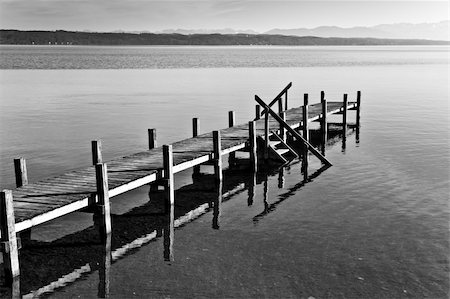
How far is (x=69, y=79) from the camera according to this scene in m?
72.4

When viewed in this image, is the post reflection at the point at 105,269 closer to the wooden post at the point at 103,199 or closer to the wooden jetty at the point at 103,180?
the wooden post at the point at 103,199

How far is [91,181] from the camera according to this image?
50.4 feet

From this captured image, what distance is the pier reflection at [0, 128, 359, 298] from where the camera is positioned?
12.4 meters

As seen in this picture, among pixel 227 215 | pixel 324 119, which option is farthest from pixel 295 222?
pixel 324 119

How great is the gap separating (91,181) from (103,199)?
4.77 ft

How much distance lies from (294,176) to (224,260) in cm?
931

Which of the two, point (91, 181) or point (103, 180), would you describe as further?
point (91, 181)

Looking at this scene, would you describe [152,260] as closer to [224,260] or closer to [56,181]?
[224,260]

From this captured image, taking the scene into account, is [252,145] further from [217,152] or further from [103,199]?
[103,199]

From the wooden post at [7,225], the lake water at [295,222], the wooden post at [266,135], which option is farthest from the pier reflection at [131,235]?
the wooden post at [266,135]

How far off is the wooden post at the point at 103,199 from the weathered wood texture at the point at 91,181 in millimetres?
365

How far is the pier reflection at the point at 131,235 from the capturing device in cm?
1241

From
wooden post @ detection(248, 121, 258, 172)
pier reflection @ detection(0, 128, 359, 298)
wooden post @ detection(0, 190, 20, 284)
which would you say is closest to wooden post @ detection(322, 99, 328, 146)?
pier reflection @ detection(0, 128, 359, 298)

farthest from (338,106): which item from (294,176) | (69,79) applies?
(69,79)
